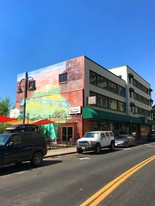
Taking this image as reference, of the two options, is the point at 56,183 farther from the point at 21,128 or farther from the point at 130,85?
the point at 130,85

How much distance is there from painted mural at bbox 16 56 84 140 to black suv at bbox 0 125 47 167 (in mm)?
15407

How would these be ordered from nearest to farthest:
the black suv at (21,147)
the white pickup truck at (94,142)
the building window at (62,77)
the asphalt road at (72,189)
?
the asphalt road at (72,189) → the black suv at (21,147) → the white pickup truck at (94,142) → the building window at (62,77)

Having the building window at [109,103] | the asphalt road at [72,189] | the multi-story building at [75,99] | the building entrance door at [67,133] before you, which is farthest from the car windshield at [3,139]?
the building window at [109,103]

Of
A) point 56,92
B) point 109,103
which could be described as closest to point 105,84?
point 109,103

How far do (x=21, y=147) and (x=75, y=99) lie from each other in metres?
18.1

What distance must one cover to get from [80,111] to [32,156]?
16018 millimetres

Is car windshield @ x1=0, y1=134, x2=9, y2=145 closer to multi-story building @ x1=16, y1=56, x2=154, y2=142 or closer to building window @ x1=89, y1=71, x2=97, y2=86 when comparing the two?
multi-story building @ x1=16, y1=56, x2=154, y2=142

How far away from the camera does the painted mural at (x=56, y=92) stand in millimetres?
29188

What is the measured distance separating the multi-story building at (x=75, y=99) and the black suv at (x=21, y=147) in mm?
12749

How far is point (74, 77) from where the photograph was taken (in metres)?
29.7

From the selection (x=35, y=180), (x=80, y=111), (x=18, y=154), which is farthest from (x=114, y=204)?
(x=80, y=111)

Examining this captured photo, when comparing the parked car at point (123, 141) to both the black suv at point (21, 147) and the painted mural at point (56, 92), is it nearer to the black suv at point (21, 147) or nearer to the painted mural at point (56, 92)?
the painted mural at point (56, 92)

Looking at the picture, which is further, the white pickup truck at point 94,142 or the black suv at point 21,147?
the white pickup truck at point 94,142

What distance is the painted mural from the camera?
1149 inches
